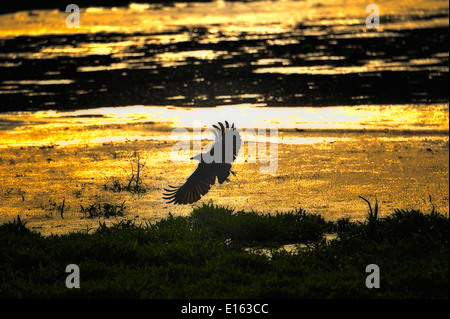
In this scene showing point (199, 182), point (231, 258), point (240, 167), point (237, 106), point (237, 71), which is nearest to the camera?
point (231, 258)

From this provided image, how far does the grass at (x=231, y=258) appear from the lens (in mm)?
6465

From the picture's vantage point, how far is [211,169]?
8125 mm

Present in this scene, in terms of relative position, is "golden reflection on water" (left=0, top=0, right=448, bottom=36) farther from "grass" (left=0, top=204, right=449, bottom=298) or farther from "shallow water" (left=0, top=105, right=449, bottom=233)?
"grass" (left=0, top=204, right=449, bottom=298)

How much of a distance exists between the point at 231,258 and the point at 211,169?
4.42 ft

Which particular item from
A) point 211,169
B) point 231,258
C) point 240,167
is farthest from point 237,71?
point 231,258

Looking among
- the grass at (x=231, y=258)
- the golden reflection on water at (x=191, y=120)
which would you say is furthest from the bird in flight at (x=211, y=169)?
the golden reflection on water at (x=191, y=120)

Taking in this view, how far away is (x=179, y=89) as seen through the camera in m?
16.1

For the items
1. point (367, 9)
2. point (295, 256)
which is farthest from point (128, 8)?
point (295, 256)

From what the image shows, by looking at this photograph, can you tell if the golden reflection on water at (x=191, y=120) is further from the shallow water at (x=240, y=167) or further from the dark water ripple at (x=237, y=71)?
the dark water ripple at (x=237, y=71)

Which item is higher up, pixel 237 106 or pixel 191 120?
pixel 237 106

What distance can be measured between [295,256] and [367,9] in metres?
23.6

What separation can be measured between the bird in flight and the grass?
271 millimetres

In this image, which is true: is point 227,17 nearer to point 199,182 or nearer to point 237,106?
point 237,106

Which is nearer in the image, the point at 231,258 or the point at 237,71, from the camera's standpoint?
the point at 231,258
